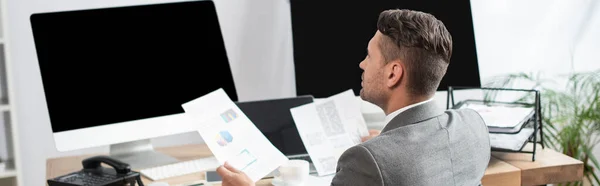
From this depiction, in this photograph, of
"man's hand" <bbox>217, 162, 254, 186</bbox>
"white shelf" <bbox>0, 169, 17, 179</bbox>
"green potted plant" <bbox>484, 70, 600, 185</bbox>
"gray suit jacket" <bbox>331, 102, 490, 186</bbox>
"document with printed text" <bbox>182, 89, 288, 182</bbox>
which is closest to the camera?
"gray suit jacket" <bbox>331, 102, 490, 186</bbox>

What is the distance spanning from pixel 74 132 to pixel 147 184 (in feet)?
0.97

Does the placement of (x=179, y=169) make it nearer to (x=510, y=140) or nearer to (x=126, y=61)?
(x=126, y=61)

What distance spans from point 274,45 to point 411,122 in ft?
4.27

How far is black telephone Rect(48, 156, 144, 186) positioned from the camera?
194 cm

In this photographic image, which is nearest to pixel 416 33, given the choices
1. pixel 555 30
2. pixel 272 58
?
pixel 272 58

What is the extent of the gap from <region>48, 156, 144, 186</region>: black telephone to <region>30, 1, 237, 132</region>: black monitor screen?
0.44 feet

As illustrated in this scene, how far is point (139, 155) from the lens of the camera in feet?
7.57

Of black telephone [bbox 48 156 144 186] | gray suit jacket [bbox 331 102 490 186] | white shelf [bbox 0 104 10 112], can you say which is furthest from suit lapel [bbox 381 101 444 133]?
white shelf [bbox 0 104 10 112]

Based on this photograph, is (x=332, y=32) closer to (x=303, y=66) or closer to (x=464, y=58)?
(x=303, y=66)

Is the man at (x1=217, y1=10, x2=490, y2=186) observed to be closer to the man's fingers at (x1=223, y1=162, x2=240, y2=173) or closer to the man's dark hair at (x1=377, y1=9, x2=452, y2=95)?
the man's dark hair at (x1=377, y1=9, x2=452, y2=95)

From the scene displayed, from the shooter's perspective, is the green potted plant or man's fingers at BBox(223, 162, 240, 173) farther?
the green potted plant

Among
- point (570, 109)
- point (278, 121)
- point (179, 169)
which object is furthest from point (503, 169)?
point (570, 109)

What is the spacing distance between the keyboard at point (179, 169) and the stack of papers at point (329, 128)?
0.34 meters

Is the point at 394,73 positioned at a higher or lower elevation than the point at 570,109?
higher
